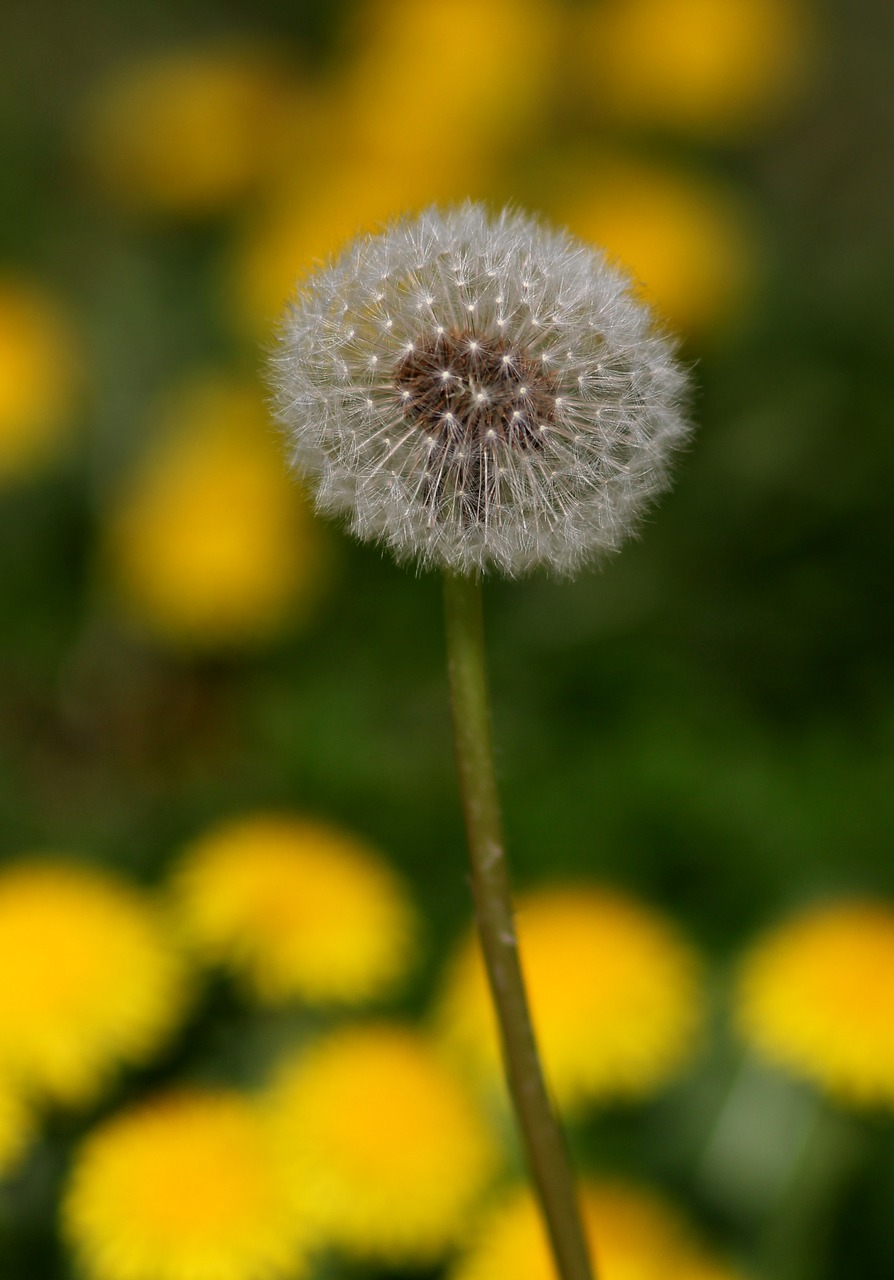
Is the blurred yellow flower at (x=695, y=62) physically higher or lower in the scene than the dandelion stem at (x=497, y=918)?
higher

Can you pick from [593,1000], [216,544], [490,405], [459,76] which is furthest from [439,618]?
[490,405]

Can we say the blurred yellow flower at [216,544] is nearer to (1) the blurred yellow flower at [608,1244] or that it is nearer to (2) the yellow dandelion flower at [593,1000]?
(2) the yellow dandelion flower at [593,1000]

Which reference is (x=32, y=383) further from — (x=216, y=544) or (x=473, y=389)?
(x=473, y=389)

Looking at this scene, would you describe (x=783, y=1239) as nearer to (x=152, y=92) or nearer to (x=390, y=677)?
(x=390, y=677)

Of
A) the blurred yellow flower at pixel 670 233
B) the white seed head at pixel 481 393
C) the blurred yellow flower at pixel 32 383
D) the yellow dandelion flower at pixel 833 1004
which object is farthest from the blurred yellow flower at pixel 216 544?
the white seed head at pixel 481 393

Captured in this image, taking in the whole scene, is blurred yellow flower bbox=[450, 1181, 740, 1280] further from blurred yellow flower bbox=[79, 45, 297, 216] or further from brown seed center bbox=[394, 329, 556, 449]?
blurred yellow flower bbox=[79, 45, 297, 216]

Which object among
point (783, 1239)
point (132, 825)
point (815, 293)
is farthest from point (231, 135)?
point (783, 1239)

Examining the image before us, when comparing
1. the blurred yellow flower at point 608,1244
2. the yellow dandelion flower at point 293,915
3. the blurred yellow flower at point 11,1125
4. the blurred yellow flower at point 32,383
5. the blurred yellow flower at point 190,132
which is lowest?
the blurred yellow flower at point 608,1244
